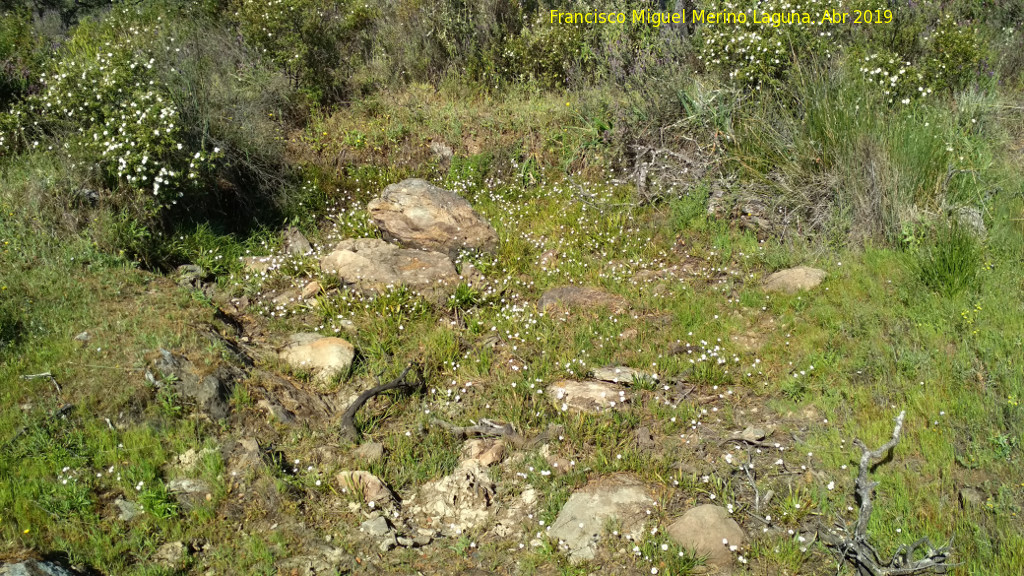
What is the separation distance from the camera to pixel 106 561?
3.89 metres

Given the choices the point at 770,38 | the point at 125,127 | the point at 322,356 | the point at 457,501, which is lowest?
the point at 457,501

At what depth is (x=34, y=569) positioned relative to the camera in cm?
358

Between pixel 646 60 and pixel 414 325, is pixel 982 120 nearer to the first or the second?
pixel 646 60

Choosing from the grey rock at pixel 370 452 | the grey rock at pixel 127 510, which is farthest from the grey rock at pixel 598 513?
the grey rock at pixel 127 510

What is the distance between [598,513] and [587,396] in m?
1.14

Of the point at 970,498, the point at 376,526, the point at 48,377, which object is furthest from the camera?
the point at 48,377

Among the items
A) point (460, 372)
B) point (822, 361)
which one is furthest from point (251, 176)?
point (822, 361)

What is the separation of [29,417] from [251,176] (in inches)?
149

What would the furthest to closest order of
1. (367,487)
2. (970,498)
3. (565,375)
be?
1. (565,375)
2. (367,487)
3. (970,498)

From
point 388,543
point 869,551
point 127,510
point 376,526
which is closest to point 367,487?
point 376,526

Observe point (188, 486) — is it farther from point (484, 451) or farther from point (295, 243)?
point (295, 243)

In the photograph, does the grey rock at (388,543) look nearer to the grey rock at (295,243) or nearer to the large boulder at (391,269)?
the large boulder at (391,269)

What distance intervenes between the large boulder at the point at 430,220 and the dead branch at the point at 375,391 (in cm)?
181

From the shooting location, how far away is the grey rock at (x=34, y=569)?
352 centimetres
